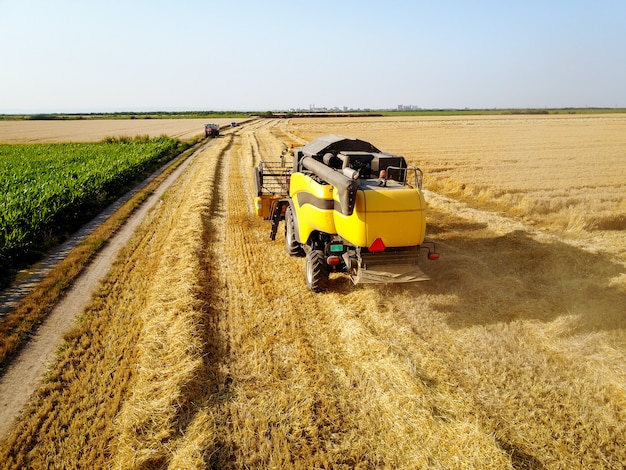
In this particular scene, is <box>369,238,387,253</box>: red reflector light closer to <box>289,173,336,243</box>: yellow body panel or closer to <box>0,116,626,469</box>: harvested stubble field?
<box>289,173,336,243</box>: yellow body panel

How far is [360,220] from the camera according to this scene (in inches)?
232

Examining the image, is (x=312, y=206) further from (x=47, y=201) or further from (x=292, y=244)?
(x=47, y=201)

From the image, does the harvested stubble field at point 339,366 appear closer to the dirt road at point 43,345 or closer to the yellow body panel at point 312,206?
the dirt road at point 43,345

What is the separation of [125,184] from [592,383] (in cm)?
1883

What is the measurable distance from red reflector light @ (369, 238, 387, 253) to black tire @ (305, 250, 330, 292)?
1264 mm

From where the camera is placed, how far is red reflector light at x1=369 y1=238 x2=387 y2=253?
6004mm

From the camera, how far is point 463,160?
23.0m

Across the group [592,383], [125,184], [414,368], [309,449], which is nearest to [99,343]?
[309,449]

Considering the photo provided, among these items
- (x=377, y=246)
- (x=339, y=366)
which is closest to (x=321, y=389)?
(x=339, y=366)

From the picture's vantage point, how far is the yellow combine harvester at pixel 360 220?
5917 mm

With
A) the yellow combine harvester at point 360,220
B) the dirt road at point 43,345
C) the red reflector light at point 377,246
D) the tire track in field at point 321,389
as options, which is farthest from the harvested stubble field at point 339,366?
the red reflector light at point 377,246

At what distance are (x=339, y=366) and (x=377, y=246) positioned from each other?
6.35 feet

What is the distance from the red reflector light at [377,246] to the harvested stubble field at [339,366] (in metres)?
1.13

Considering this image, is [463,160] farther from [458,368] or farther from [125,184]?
[458,368]
